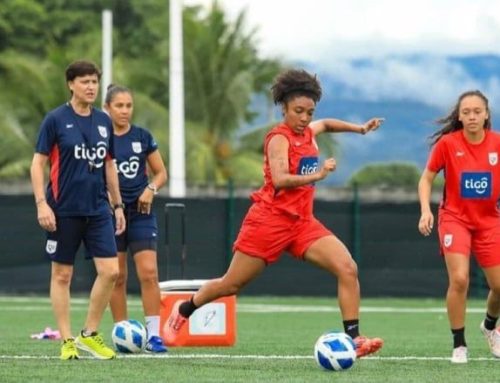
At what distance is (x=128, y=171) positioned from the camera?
1180 centimetres

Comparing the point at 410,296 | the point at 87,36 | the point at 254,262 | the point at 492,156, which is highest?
the point at 87,36

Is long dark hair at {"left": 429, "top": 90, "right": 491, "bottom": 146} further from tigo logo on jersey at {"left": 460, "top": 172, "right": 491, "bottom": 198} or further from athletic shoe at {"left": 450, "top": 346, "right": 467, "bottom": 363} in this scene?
athletic shoe at {"left": 450, "top": 346, "right": 467, "bottom": 363}

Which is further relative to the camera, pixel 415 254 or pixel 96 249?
pixel 415 254

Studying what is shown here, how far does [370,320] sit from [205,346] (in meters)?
5.71

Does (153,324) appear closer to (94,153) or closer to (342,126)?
(94,153)

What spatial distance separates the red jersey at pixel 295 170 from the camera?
1027cm

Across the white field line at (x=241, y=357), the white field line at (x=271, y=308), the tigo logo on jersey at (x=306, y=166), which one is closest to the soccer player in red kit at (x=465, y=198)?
the white field line at (x=241, y=357)

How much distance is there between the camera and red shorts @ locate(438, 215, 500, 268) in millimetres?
Result: 10367

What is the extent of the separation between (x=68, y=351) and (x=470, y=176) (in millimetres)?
2976

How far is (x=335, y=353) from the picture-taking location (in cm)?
973

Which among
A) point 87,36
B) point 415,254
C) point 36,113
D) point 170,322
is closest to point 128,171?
point 170,322

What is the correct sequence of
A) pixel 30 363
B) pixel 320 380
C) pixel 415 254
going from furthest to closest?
pixel 415 254 → pixel 30 363 → pixel 320 380

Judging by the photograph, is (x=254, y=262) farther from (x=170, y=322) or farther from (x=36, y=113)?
(x=36, y=113)

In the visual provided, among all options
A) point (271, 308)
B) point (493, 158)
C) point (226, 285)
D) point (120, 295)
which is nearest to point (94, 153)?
point (226, 285)
